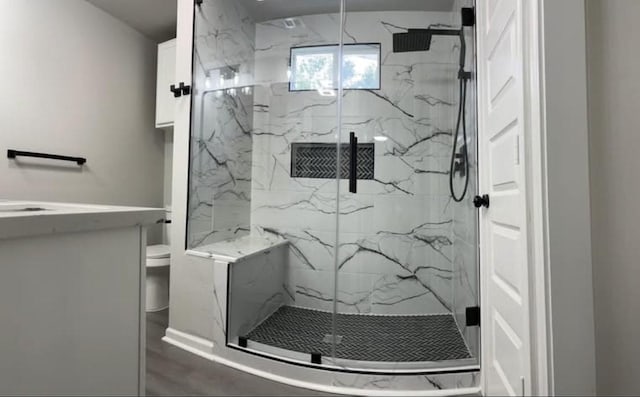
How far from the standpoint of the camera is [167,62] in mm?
2502

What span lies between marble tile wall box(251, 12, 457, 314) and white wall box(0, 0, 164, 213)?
1.14 m

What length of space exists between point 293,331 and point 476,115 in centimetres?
164

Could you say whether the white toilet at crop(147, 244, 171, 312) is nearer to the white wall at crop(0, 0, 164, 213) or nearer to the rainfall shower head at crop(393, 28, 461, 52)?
the white wall at crop(0, 0, 164, 213)

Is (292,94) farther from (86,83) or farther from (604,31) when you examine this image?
(604,31)

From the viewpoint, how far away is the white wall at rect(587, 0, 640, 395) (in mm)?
755

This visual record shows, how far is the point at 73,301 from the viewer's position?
617 millimetres

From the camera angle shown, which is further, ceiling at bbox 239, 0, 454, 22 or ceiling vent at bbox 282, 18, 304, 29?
ceiling vent at bbox 282, 18, 304, 29

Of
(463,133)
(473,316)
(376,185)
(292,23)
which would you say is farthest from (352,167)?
(292,23)

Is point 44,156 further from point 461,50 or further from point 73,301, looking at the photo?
point 461,50

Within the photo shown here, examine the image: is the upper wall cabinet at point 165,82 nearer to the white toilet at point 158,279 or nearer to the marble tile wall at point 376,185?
the marble tile wall at point 376,185

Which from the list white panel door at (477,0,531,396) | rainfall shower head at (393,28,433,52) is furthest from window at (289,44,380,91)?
white panel door at (477,0,531,396)

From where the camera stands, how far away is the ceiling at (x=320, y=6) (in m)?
2.16

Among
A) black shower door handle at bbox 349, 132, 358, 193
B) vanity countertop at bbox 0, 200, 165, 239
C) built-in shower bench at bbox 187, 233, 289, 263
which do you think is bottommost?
built-in shower bench at bbox 187, 233, 289, 263

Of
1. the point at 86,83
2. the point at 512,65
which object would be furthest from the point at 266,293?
the point at 86,83
